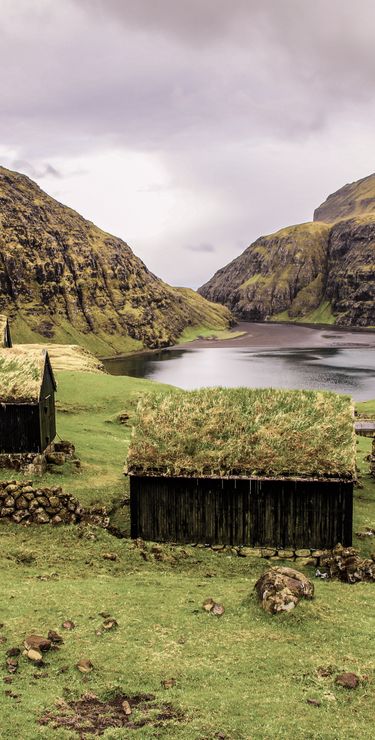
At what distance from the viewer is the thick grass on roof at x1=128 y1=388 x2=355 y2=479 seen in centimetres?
2241

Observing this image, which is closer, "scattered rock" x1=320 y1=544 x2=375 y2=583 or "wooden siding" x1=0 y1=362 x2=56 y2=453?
"scattered rock" x1=320 y1=544 x2=375 y2=583

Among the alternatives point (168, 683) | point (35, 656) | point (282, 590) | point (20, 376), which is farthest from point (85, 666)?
point (20, 376)

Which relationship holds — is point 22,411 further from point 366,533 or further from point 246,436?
point 366,533

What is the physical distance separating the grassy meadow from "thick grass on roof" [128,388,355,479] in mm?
3636

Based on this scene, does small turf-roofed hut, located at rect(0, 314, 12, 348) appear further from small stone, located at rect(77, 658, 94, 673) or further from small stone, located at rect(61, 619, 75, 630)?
small stone, located at rect(77, 658, 94, 673)

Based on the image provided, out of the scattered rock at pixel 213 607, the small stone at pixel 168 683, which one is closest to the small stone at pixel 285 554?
the scattered rock at pixel 213 607

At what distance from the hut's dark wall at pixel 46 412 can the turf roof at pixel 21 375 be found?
78 cm

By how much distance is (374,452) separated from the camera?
116ft

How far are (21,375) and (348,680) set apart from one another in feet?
85.7

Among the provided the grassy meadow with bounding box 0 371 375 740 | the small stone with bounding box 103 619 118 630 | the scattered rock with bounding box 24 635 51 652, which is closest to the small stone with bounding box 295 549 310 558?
the grassy meadow with bounding box 0 371 375 740

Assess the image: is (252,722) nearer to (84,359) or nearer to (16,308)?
(84,359)

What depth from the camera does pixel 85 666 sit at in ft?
42.3

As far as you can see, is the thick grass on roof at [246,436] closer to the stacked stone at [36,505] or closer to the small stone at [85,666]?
the stacked stone at [36,505]

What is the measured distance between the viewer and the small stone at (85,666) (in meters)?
12.8
